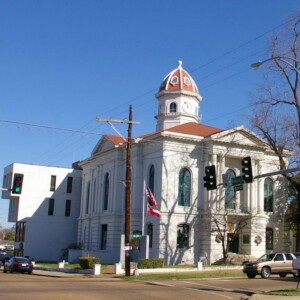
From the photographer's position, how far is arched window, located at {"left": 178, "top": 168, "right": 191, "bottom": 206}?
161ft

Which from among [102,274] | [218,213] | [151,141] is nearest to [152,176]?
[151,141]

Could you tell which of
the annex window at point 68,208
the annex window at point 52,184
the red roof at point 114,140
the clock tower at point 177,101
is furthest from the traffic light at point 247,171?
the annex window at point 52,184

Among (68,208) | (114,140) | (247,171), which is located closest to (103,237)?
(114,140)

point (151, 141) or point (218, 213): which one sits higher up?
point (151, 141)

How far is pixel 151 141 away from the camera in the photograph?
49625 mm

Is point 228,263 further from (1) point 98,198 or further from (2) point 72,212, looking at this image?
(2) point 72,212

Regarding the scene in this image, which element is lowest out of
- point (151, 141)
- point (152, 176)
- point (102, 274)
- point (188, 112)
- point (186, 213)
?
point (102, 274)

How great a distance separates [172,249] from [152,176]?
747 centimetres

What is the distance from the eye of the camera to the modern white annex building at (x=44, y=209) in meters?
66.6

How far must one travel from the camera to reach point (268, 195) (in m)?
53.6

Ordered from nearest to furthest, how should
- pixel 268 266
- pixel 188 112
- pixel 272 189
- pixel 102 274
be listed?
pixel 268 266 → pixel 102 274 → pixel 272 189 → pixel 188 112

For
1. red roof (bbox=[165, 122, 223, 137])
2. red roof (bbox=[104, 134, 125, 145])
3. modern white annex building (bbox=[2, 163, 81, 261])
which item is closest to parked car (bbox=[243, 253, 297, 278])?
red roof (bbox=[165, 122, 223, 137])

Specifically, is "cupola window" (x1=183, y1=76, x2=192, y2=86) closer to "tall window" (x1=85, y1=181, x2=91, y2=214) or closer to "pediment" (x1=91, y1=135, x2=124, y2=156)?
"pediment" (x1=91, y1=135, x2=124, y2=156)

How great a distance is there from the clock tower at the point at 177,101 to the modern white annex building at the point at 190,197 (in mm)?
6891
